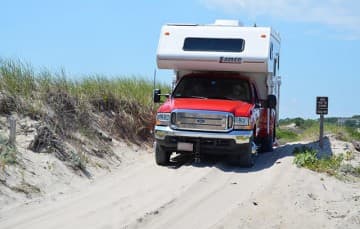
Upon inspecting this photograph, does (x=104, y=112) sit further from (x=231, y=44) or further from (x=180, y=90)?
(x=231, y=44)

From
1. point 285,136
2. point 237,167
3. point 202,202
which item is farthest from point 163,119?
point 285,136

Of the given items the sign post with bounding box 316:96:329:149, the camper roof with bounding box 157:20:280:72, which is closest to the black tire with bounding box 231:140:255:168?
the camper roof with bounding box 157:20:280:72

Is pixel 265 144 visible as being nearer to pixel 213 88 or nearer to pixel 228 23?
pixel 213 88

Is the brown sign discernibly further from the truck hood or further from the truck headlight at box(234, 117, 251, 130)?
the truck headlight at box(234, 117, 251, 130)

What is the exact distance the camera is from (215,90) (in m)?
14.0

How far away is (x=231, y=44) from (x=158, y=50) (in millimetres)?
1669

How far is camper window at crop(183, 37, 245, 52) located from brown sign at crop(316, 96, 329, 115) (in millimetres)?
3256

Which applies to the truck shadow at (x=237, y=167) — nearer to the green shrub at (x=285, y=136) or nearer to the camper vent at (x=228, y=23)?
the camper vent at (x=228, y=23)

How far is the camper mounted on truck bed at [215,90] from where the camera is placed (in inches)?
500

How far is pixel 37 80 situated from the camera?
13836 millimetres

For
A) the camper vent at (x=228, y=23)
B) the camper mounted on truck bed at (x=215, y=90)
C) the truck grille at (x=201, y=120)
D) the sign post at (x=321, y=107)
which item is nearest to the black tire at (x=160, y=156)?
the camper mounted on truck bed at (x=215, y=90)

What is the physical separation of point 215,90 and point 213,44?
3.46 feet

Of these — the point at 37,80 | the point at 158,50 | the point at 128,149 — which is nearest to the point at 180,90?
the point at 158,50

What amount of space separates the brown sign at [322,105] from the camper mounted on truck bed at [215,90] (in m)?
1.38
